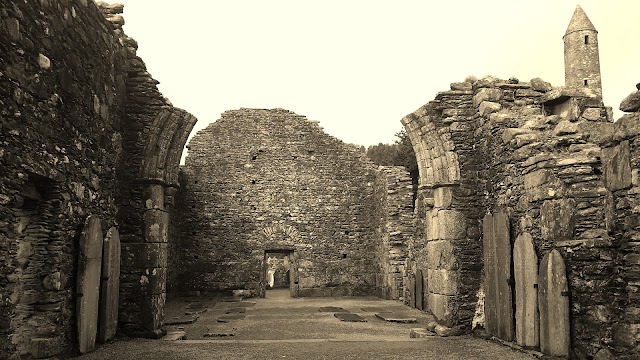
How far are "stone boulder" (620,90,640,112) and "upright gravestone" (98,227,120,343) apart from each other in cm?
605

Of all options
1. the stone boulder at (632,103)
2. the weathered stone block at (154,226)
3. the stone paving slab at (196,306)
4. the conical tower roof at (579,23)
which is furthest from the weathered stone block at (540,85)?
the conical tower roof at (579,23)

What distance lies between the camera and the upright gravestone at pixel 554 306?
5762 mm

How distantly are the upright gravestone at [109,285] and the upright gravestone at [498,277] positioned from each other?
5.02m

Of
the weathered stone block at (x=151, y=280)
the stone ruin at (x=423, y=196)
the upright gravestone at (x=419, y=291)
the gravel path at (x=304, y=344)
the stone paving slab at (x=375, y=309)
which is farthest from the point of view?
the stone paving slab at (x=375, y=309)

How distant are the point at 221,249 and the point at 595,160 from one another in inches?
543

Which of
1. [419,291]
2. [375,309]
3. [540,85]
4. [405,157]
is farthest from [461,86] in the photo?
[405,157]

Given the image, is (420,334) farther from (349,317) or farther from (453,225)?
(349,317)

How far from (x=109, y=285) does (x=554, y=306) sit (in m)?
5.40

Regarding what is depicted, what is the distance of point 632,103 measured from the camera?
15.1ft

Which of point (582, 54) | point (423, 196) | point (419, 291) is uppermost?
point (582, 54)

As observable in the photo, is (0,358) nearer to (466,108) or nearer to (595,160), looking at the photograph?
Result: (595,160)

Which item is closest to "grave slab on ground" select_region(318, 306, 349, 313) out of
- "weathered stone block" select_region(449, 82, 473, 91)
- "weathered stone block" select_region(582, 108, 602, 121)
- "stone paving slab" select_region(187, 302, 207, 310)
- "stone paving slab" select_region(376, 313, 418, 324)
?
"stone paving slab" select_region(376, 313, 418, 324)

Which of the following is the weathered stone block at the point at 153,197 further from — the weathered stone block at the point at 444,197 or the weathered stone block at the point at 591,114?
the weathered stone block at the point at 591,114

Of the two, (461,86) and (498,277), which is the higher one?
(461,86)
